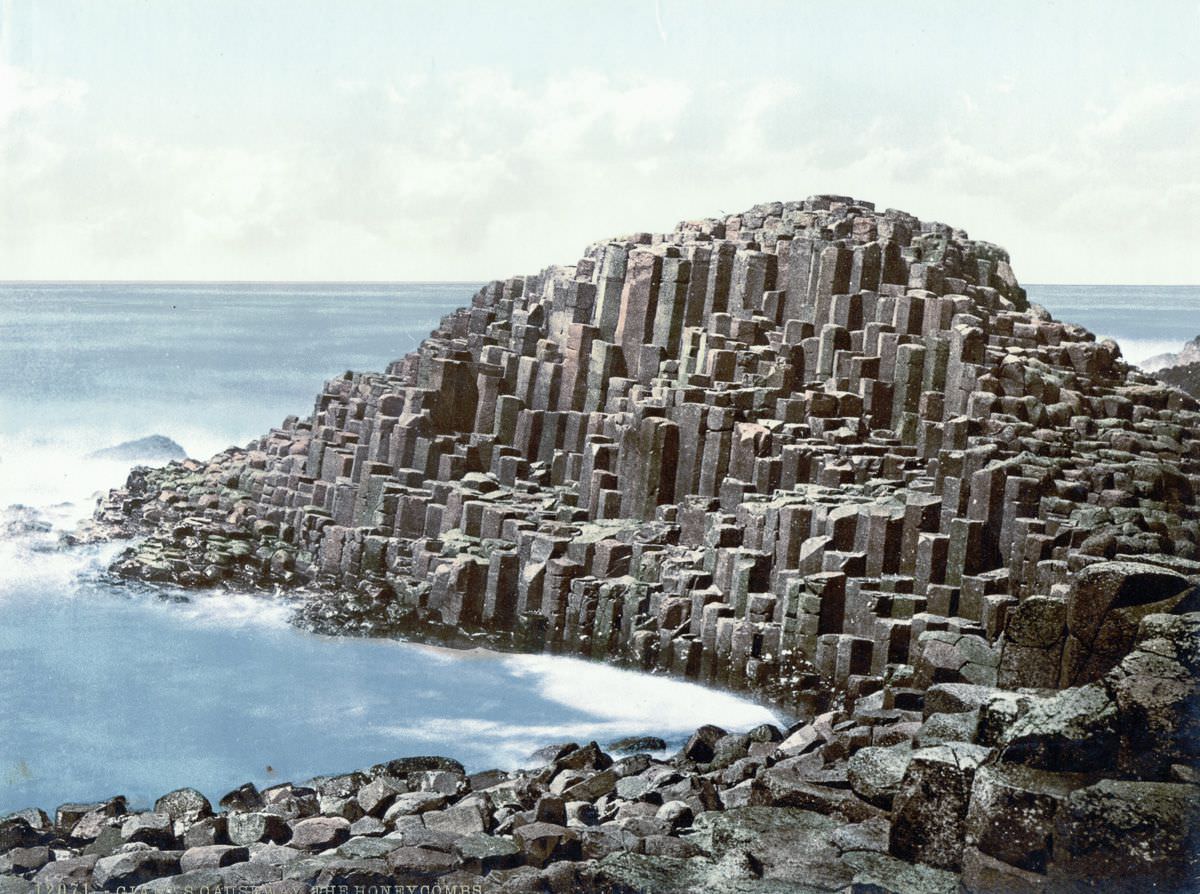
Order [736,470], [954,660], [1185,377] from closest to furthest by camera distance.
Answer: [954,660] → [736,470] → [1185,377]

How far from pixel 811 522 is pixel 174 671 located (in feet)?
21.2

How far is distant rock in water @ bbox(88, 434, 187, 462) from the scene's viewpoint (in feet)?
84.8

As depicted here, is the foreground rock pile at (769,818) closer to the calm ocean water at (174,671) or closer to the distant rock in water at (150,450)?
the calm ocean water at (174,671)

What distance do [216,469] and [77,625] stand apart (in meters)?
9.90

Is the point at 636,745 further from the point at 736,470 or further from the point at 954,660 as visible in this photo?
the point at 736,470

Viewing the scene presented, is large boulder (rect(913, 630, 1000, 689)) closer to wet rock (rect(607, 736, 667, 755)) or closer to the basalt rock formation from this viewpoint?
the basalt rock formation

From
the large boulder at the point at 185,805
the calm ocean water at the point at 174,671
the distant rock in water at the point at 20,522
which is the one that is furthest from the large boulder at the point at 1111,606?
the distant rock in water at the point at 20,522

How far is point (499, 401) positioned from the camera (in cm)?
2003

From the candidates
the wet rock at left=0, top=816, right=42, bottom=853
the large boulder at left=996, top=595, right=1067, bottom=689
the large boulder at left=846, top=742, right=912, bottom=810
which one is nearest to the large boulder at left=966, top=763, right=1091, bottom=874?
the large boulder at left=846, top=742, right=912, bottom=810

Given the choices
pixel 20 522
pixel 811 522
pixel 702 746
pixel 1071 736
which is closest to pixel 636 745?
pixel 702 746

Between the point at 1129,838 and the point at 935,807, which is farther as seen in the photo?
the point at 935,807

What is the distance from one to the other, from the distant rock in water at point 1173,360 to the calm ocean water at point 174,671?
43.1 ft

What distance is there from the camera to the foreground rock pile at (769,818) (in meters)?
7.00

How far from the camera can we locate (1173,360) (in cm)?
2447
